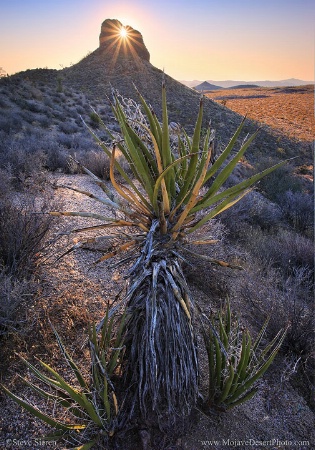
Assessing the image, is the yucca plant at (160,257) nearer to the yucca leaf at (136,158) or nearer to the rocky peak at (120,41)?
the yucca leaf at (136,158)

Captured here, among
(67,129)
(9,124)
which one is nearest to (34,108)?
(67,129)

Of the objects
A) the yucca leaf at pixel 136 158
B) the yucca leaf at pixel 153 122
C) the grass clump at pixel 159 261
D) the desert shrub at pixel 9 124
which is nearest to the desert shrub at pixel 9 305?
the grass clump at pixel 159 261

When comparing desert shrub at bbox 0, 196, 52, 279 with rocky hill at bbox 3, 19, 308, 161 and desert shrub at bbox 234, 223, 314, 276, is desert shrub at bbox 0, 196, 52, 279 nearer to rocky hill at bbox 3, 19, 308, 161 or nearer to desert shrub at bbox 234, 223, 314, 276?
desert shrub at bbox 234, 223, 314, 276

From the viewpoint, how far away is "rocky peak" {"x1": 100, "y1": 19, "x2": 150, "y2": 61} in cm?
4206

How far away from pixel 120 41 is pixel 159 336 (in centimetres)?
4941

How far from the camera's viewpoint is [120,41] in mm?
44344

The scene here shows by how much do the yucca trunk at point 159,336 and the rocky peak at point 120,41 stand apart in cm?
4448

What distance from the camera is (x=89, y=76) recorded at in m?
37.0

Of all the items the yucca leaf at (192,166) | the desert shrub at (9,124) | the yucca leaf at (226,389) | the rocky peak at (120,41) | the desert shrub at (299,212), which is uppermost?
the rocky peak at (120,41)

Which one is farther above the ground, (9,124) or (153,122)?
(9,124)

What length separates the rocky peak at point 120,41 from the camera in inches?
1656

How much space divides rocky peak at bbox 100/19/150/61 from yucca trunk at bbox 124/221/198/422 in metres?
44.5

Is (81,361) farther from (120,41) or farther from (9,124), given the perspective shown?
(120,41)

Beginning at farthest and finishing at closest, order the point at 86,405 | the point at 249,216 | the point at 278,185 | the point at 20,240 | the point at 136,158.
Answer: the point at 278,185 < the point at 249,216 < the point at 20,240 < the point at 136,158 < the point at 86,405
